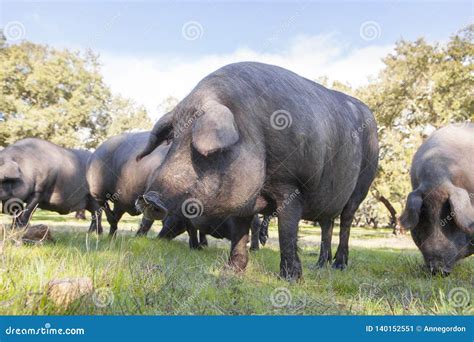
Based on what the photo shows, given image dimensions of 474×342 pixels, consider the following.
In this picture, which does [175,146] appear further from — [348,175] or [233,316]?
[348,175]

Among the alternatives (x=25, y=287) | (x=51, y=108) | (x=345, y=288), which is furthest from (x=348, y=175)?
(x=51, y=108)

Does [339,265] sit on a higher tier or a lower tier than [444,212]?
lower

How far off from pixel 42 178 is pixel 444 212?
9.53 m

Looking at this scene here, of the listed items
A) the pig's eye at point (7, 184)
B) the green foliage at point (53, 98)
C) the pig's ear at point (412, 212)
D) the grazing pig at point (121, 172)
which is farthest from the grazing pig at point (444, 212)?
the green foliage at point (53, 98)

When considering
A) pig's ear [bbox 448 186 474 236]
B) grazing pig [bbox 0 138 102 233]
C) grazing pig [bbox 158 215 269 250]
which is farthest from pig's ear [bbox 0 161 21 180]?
pig's ear [bbox 448 186 474 236]

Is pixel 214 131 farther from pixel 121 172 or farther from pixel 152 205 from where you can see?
pixel 121 172

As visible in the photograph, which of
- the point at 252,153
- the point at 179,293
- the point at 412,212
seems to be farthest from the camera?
the point at 412,212

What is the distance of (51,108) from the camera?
31.4 metres

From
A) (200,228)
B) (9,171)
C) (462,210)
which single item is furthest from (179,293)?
(9,171)

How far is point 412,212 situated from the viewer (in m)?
5.98

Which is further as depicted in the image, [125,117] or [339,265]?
[125,117]

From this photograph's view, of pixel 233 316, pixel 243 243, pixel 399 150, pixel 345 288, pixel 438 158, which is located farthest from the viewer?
pixel 399 150

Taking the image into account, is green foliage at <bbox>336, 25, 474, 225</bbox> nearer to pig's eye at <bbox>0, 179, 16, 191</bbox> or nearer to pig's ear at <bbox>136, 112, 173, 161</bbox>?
pig's eye at <bbox>0, 179, 16, 191</bbox>

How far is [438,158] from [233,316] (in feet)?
16.4
